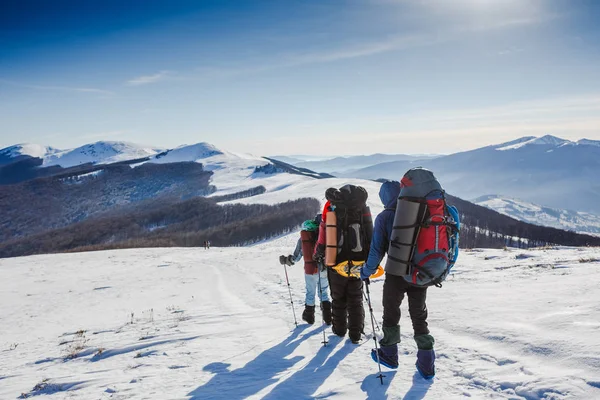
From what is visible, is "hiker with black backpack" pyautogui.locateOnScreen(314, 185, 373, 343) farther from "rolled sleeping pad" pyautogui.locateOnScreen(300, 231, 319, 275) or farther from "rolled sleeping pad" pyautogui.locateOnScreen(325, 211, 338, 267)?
"rolled sleeping pad" pyautogui.locateOnScreen(300, 231, 319, 275)

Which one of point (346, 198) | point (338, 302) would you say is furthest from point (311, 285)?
point (346, 198)

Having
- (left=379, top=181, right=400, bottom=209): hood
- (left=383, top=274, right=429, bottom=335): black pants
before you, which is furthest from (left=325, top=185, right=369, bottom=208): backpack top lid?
(left=383, top=274, right=429, bottom=335): black pants

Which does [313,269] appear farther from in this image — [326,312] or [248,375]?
[248,375]

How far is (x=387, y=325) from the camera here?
5684 millimetres

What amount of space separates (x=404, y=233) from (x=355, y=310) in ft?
8.42

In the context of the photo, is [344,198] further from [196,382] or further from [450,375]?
[196,382]

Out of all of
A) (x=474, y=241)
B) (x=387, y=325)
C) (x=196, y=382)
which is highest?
(x=387, y=325)

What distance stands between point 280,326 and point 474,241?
124m

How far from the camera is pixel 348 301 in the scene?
23.6ft

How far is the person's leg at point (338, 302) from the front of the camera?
23.5 feet

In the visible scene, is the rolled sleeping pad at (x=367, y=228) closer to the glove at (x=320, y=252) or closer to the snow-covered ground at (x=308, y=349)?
the glove at (x=320, y=252)

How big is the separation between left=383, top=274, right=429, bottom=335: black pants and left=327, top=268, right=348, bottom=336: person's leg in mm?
1576

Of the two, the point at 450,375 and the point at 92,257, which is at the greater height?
the point at 450,375

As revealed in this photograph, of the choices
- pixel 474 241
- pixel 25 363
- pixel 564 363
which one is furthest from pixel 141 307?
pixel 474 241
